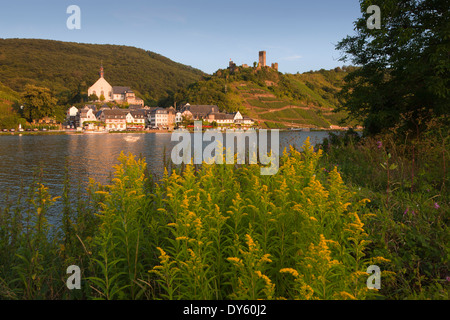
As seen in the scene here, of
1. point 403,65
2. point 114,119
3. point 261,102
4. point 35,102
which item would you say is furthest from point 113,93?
point 403,65

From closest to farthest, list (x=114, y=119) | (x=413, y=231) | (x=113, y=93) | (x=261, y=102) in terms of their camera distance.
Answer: (x=413, y=231) → (x=114, y=119) → (x=261, y=102) → (x=113, y=93)

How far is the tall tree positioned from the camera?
37.4ft

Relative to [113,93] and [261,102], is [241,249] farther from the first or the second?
[113,93]

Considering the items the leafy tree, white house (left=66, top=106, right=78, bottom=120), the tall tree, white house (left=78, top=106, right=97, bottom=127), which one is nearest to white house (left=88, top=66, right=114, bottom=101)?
white house (left=66, top=106, right=78, bottom=120)

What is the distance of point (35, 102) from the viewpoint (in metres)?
109

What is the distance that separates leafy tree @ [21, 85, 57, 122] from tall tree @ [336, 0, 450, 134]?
124 m

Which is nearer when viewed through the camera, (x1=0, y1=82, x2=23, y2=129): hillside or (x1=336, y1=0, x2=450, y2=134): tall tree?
(x1=336, y1=0, x2=450, y2=134): tall tree

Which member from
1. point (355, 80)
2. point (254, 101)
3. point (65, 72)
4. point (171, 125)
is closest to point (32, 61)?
point (65, 72)

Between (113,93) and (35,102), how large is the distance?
8543cm

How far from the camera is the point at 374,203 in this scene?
6.61 m

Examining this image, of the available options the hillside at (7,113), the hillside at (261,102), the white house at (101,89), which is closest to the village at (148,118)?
the hillside at (261,102)

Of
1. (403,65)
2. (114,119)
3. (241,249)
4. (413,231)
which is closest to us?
(241,249)

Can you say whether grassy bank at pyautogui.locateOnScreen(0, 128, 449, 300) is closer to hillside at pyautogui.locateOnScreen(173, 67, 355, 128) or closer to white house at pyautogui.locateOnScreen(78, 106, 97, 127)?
hillside at pyautogui.locateOnScreen(173, 67, 355, 128)

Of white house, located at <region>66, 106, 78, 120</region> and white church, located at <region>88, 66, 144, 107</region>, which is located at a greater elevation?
white church, located at <region>88, 66, 144, 107</region>
